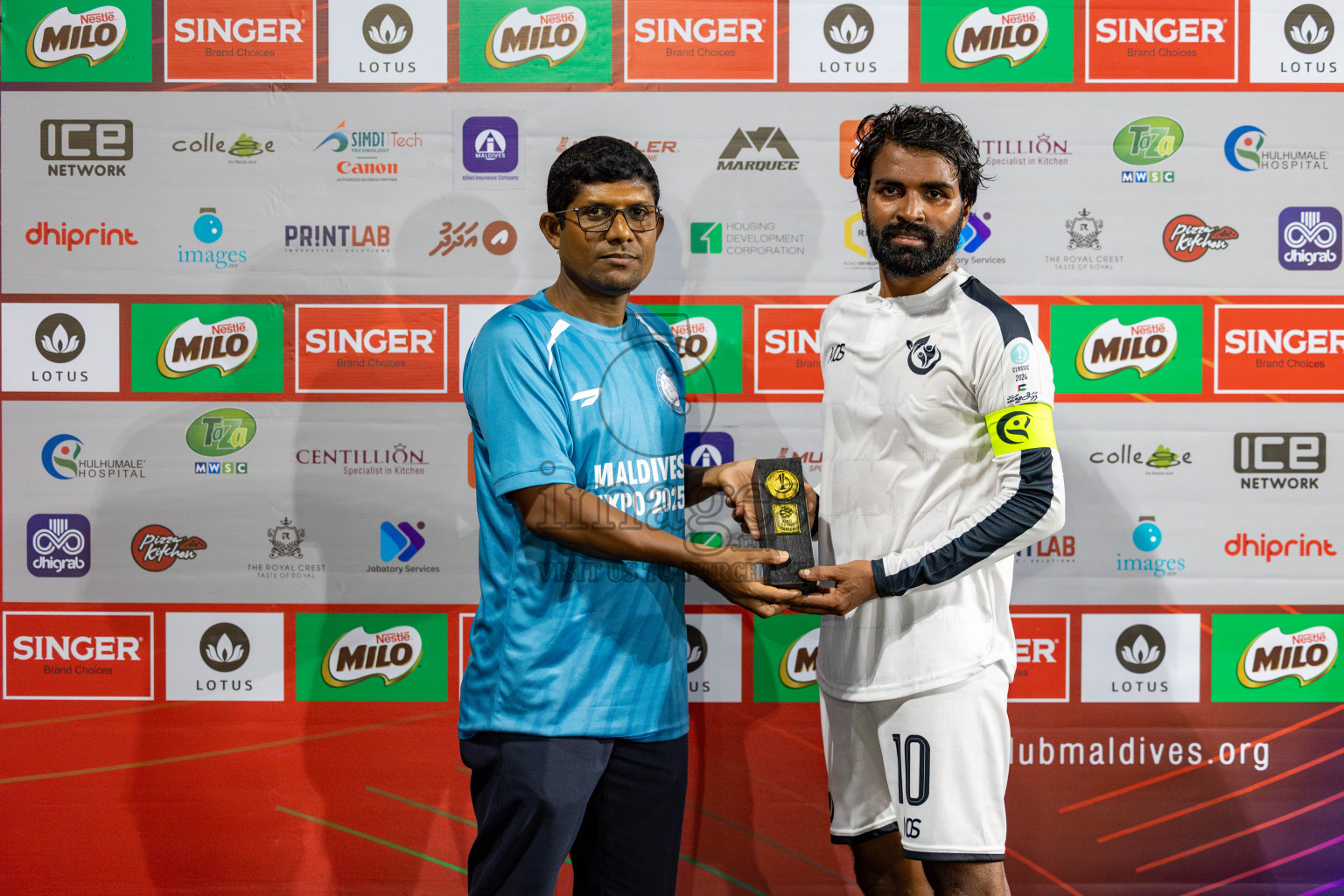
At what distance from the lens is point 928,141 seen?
5.46ft

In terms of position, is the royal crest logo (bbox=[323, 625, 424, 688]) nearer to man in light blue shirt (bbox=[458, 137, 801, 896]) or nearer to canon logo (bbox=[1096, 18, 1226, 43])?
man in light blue shirt (bbox=[458, 137, 801, 896])

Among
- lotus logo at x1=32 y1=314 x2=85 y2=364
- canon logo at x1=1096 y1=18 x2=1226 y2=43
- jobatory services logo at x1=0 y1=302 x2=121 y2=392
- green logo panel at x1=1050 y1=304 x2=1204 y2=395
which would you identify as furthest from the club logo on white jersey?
lotus logo at x1=32 y1=314 x2=85 y2=364

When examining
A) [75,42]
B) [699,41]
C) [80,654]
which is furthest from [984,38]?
[80,654]

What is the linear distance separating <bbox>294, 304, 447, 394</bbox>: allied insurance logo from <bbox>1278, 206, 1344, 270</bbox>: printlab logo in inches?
92.4

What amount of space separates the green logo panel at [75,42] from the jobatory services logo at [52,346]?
65 centimetres

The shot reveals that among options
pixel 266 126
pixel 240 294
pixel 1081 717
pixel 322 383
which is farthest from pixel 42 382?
pixel 1081 717

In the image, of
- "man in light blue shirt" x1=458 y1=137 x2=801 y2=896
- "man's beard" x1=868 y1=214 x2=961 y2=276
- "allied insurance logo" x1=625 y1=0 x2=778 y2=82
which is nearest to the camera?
"man in light blue shirt" x1=458 y1=137 x2=801 y2=896

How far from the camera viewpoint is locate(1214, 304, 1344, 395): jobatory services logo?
232 centimetres

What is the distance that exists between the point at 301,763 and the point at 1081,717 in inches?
87.4

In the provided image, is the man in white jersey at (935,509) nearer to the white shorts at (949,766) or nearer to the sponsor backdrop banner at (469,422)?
the white shorts at (949,766)

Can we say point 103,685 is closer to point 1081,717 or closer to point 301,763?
point 301,763

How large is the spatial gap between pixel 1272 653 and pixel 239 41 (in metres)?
3.36

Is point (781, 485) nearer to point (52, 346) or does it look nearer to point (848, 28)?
point (848, 28)

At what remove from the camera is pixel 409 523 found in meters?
2.36
